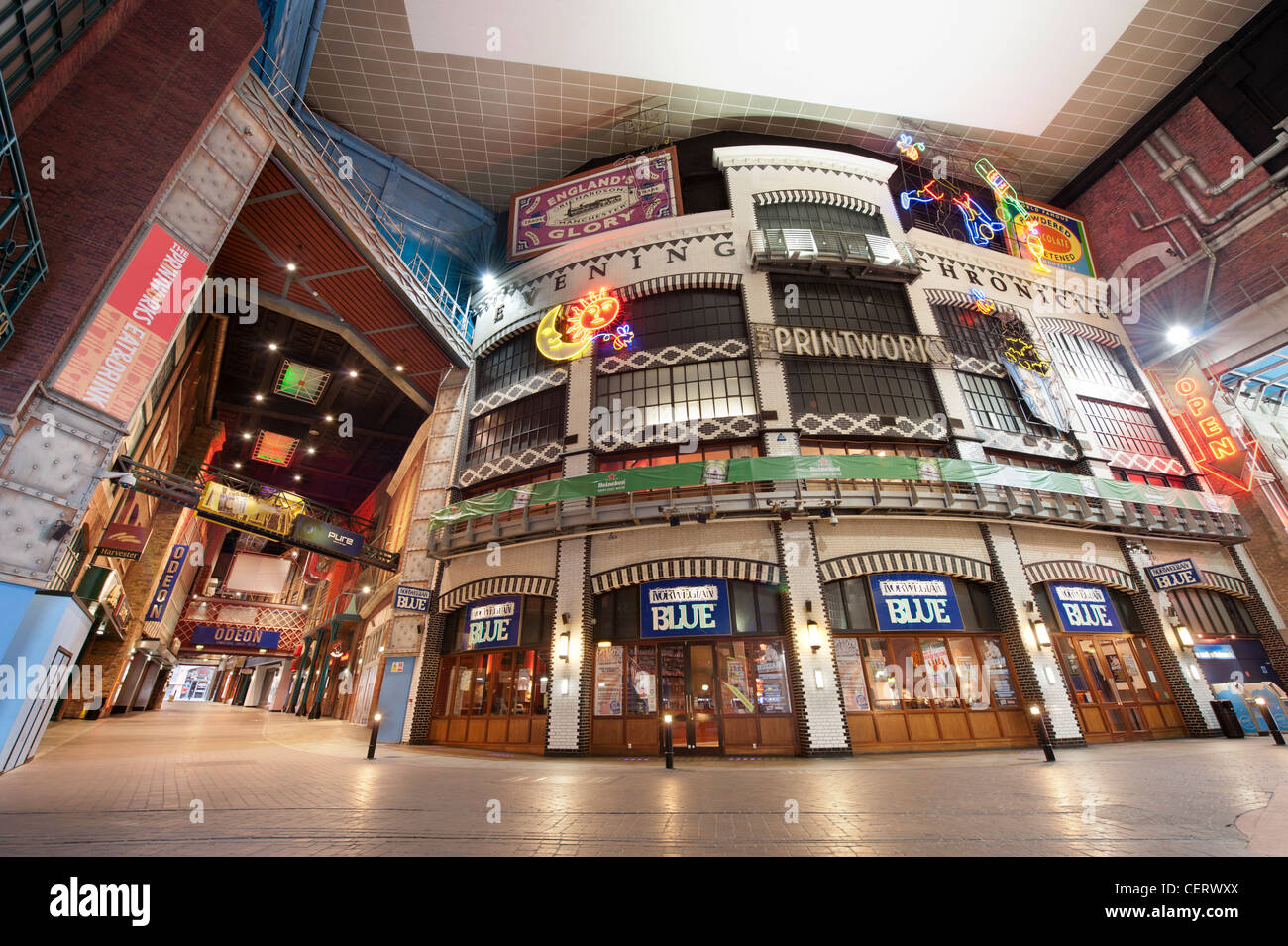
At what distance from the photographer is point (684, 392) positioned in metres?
17.2

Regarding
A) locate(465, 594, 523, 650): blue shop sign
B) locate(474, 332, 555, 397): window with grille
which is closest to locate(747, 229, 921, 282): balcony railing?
locate(474, 332, 555, 397): window with grille

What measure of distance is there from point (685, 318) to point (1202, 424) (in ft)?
69.2

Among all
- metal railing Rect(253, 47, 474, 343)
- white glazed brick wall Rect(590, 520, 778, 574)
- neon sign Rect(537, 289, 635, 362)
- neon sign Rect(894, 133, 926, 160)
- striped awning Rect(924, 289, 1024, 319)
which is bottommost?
white glazed brick wall Rect(590, 520, 778, 574)

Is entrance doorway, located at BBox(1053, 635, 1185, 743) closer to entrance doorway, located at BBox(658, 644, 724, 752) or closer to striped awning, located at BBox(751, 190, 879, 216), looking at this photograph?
entrance doorway, located at BBox(658, 644, 724, 752)

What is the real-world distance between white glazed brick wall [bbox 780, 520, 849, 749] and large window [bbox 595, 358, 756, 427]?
4646 mm

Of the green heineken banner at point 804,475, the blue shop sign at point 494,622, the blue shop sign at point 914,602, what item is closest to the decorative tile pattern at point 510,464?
the green heineken banner at point 804,475

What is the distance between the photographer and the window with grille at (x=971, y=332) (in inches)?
747

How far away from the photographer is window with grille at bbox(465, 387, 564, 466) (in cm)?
1819

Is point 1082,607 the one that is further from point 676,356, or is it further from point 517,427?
point 517,427

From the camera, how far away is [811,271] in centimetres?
1848

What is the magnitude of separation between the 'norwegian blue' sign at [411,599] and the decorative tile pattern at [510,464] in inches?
166

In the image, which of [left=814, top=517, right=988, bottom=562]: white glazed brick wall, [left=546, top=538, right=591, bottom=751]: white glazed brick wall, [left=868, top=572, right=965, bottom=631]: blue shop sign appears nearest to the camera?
[left=546, top=538, right=591, bottom=751]: white glazed brick wall

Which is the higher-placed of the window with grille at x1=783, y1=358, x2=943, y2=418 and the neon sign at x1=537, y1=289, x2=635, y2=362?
the neon sign at x1=537, y1=289, x2=635, y2=362
